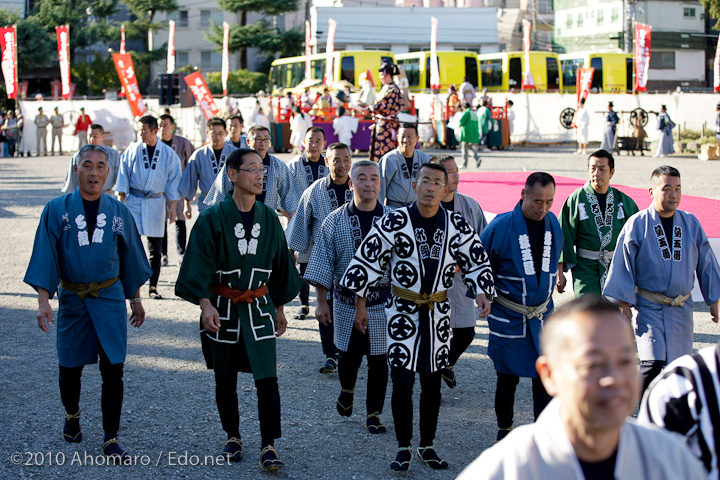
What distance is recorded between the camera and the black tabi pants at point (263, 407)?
4250 millimetres

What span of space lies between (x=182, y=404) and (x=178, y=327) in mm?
2052

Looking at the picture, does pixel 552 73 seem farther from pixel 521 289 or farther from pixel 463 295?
pixel 521 289

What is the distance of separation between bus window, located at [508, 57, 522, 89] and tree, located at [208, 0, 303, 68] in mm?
13813

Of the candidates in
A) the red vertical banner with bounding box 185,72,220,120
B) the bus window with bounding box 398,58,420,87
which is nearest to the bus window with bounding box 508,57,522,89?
the bus window with bounding box 398,58,420,87

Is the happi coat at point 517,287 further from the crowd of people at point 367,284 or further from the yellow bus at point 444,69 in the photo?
the yellow bus at point 444,69

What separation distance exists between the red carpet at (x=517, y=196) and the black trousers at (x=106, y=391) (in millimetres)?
5942

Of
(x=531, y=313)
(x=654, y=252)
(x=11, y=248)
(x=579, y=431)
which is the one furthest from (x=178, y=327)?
(x=579, y=431)

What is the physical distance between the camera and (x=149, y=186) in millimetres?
8117

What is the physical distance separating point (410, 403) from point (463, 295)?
1.59 m

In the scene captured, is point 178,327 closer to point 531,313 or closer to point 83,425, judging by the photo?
point 83,425

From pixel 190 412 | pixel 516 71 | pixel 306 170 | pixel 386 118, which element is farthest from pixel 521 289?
pixel 516 71

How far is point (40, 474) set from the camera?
416 centimetres

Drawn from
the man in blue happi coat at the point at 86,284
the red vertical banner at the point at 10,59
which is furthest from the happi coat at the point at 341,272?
the red vertical banner at the point at 10,59

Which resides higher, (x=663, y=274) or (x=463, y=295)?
(x=663, y=274)
